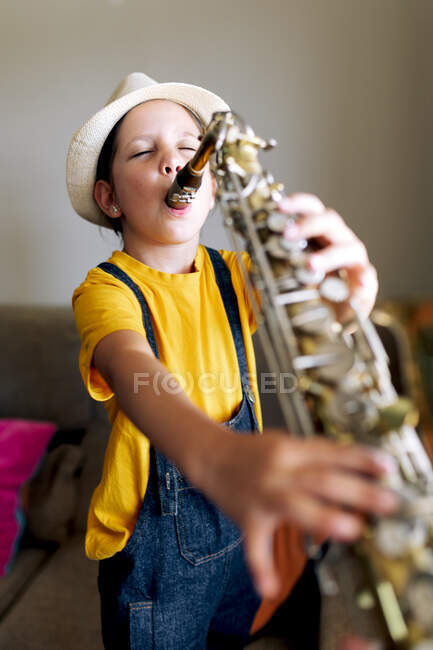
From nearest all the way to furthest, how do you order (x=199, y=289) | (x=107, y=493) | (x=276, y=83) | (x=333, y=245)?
1. (x=333, y=245)
2. (x=107, y=493)
3. (x=199, y=289)
4. (x=276, y=83)

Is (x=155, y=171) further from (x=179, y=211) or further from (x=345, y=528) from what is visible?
(x=345, y=528)

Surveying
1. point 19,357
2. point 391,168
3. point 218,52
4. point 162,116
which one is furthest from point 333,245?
point 19,357

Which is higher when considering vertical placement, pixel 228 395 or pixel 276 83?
pixel 276 83

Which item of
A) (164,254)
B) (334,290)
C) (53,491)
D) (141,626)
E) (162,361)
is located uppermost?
(334,290)

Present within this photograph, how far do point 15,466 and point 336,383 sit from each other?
1293 millimetres

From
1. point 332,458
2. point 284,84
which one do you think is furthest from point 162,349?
point 284,84

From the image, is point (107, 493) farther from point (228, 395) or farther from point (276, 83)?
point (276, 83)

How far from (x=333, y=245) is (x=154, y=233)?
1.19 ft

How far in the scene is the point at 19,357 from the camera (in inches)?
66.8

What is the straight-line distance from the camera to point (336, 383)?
53cm

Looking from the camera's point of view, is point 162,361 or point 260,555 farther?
point 162,361

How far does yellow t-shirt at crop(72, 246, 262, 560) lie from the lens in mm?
836

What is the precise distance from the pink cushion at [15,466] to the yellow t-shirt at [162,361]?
28.1 inches

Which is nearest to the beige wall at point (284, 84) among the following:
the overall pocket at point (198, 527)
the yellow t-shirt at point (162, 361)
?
the yellow t-shirt at point (162, 361)
